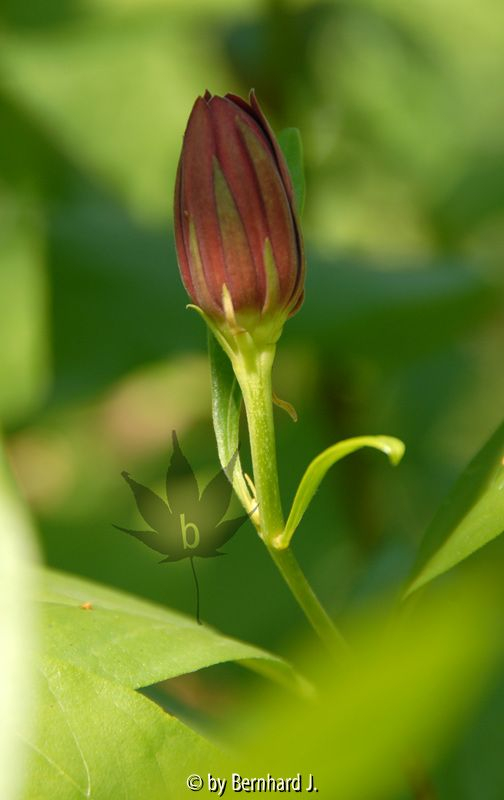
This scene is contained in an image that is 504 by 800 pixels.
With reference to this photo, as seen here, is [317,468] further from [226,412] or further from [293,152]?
[293,152]

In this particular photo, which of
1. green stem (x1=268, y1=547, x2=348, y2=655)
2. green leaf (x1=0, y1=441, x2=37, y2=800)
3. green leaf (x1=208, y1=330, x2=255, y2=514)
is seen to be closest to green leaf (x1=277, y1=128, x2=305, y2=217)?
green leaf (x1=208, y1=330, x2=255, y2=514)

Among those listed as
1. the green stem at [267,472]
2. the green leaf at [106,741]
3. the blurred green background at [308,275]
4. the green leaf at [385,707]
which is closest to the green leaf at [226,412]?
the green stem at [267,472]

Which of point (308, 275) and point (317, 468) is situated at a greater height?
point (308, 275)

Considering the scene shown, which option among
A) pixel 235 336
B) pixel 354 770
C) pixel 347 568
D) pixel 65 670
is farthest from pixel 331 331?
pixel 354 770

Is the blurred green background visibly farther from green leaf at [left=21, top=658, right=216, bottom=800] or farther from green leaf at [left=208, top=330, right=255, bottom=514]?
green leaf at [left=21, top=658, right=216, bottom=800]

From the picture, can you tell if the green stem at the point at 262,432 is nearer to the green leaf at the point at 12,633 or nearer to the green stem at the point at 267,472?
the green stem at the point at 267,472

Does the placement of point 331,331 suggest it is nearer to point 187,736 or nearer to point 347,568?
point 347,568

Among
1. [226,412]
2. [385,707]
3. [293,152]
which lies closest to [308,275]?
[293,152]
